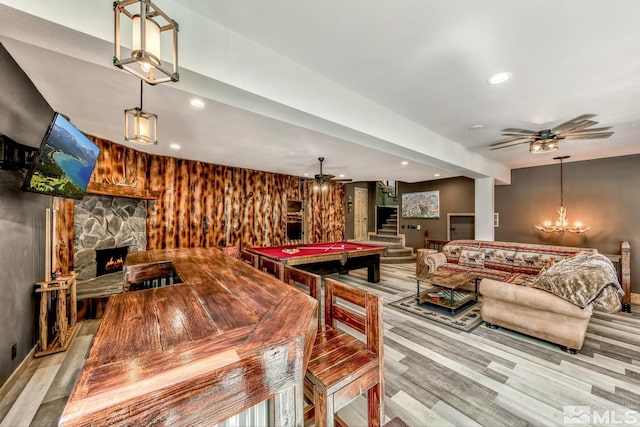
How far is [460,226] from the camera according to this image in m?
7.37

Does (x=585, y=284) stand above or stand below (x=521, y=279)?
above

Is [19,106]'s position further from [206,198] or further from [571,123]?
[571,123]

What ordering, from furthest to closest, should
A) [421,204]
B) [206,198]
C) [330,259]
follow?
[421,204] < [206,198] < [330,259]

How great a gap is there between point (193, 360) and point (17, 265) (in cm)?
275

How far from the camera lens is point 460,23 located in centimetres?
174

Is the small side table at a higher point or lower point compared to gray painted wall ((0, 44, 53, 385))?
lower

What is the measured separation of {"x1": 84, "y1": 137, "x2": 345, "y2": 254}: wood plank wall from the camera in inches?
184

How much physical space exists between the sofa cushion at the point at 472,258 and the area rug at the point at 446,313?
1.06 m

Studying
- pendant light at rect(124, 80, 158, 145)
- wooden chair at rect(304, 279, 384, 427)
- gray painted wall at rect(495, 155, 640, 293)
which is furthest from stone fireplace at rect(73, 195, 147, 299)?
gray painted wall at rect(495, 155, 640, 293)

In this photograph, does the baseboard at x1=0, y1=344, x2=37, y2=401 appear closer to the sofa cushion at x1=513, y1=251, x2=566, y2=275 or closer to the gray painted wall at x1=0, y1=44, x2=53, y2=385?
the gray painted wall at x1=0, y1=44, x2=53, y2=385

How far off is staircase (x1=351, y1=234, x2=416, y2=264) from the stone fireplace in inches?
219

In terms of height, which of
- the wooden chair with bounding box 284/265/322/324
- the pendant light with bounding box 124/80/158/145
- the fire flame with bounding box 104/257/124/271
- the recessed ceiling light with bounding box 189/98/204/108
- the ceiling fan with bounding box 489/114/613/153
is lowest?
the fire flame with bounding box 104/257/124/271

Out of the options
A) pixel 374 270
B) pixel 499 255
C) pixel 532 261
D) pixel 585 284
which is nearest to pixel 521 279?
pixel 532 261

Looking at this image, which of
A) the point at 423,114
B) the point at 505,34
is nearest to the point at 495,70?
the point at 505,34
